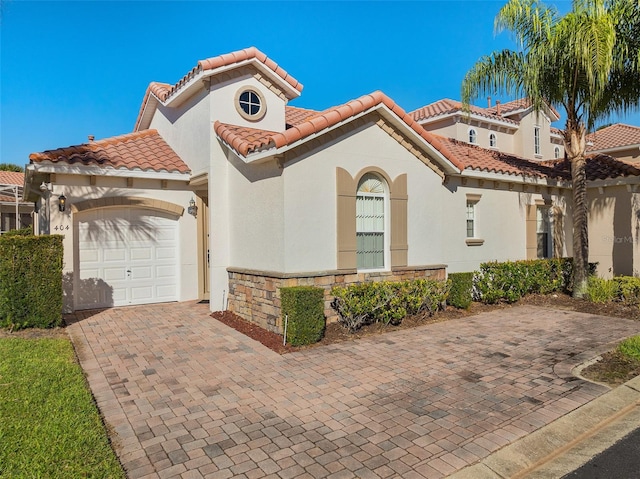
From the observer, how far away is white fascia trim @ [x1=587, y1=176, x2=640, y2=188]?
13.3 meters

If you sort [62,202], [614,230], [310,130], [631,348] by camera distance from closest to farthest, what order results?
[631,348] < [310,130] < [62,202] < [614,230]

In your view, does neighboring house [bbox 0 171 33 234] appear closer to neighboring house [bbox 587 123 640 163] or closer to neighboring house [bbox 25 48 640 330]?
neighboring house [bbox 25 48 640 330]

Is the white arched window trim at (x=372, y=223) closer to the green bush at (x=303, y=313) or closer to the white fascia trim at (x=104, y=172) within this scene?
the green bush at (x=303, y=313)

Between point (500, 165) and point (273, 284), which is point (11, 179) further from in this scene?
point (500, 165)

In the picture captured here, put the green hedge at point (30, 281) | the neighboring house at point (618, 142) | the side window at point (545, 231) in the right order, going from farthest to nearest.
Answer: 1. the neighboring house at point (618, 142)
2. the side window at point (545, 231)
3. the green hedge at point (30, 281)

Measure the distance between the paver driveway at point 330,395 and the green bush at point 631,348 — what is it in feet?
1.33

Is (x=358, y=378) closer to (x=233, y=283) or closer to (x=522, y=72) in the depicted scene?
(x=233, y=283)

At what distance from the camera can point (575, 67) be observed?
11.1m

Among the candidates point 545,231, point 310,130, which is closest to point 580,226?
point 545,231

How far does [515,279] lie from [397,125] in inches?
229

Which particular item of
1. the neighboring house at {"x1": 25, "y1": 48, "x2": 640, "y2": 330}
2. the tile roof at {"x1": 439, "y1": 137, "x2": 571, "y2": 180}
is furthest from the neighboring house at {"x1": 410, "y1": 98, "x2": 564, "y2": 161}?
the neighboring house at {"x1": 25, "y1": 48, "x2": 640, "y2": 330}

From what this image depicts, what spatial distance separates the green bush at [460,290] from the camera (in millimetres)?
11008

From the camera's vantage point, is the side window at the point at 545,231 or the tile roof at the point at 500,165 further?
the side window at the point at 545,231

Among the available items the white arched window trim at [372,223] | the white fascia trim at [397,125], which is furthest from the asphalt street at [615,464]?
the white fascia trim at [397,125]
